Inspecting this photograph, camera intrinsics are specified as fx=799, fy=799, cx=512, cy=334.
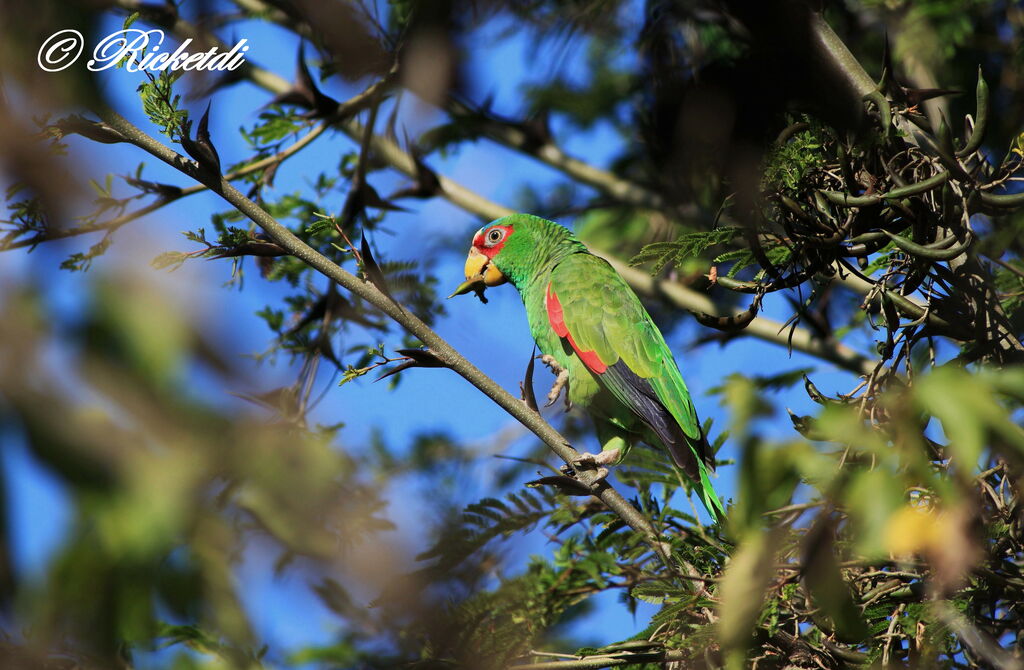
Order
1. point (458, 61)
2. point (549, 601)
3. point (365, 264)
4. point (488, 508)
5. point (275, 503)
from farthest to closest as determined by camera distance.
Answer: point (458, 61), point (549, 601), point (488, 508), point (365, 264), point (275, 503)

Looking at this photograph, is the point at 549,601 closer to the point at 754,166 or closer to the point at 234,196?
the point at 754,166

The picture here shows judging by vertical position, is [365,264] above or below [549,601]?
above

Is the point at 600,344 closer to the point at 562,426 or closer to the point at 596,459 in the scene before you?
the point at 596,459

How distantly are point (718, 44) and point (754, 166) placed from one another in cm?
137

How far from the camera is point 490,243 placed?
339 cm

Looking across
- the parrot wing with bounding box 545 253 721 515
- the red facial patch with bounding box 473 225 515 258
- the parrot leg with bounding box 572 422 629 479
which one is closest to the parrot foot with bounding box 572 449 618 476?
the parrot leg with bounding box 572 422 629 479

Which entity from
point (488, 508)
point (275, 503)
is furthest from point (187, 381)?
point (488, 508)

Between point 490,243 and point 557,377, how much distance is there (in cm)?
74

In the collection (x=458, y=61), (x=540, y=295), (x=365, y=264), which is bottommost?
(x=365, y=264)

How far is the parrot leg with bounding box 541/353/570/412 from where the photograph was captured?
2.80m

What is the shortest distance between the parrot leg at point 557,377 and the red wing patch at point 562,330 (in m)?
0.09

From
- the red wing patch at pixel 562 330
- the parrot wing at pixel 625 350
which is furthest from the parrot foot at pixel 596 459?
the red wing patch at pixel 562 330

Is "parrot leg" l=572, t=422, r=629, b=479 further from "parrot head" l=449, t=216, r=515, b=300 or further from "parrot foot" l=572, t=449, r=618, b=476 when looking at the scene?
"parrot head" l=449, t=216, r=515, b=300

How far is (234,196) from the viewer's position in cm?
152
